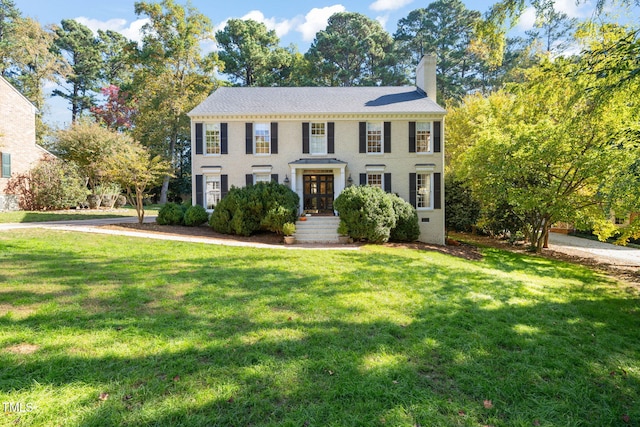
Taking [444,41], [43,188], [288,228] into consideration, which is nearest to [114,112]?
[43,188]

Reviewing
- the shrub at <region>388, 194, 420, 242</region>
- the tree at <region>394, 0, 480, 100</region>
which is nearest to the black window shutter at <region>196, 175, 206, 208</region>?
the shrub at <region>388, 194, 420, 242</region>

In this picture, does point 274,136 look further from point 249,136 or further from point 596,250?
point 596,250

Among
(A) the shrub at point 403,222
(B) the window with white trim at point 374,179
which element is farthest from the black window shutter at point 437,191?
(B) the window with white trim at point 374,179

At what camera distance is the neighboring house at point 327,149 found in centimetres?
1452

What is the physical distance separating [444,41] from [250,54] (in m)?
19.6

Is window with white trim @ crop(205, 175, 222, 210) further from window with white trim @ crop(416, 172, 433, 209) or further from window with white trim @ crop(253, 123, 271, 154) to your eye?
window with white trim @ crop(416, 172, 433, 209)

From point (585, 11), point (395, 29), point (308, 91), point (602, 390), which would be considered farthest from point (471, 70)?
point (602, 390)

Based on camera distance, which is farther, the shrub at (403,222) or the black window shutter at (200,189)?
the black window shutter at (200,189)

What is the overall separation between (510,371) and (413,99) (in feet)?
48.0

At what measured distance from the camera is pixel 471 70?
103ft

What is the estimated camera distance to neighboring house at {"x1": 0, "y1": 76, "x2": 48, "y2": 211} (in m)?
16.9

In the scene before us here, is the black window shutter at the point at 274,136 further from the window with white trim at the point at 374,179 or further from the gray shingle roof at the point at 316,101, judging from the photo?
the window with white trim at the point at 374,179

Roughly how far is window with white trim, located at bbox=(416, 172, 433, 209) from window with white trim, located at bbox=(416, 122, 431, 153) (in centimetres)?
121

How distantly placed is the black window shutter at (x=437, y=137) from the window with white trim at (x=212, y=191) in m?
10.6
